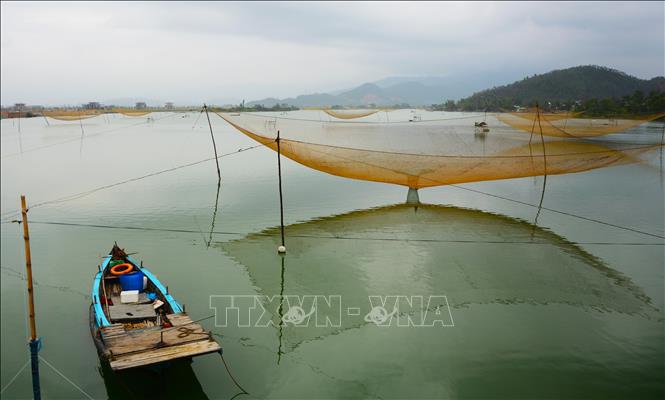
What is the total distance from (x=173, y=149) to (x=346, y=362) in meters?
28.6

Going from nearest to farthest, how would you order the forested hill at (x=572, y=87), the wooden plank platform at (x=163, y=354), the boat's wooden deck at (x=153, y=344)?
the wooden plank platform at (x=163, y=354) < the boat's wooden deck at (x=153, y=344) < the forested hill at (x=572, y=87)

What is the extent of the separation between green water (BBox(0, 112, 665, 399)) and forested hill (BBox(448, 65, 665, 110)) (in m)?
48.9

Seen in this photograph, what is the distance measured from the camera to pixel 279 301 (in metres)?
7.86

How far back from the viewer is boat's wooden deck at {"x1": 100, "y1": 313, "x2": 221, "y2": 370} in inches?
184

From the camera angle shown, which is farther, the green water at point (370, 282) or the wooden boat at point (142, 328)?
the green water at point (370, 282)

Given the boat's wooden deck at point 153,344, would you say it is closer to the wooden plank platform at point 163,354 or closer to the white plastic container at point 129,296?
the wooden plank platform at point 163,354

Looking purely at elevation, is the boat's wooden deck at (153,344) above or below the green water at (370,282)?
above

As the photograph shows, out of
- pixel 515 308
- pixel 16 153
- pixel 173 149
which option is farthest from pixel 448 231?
pixel 16 153

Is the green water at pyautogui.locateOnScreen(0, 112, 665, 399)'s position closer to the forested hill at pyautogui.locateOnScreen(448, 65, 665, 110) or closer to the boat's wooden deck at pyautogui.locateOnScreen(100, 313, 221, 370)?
the boat's wooden deck at pyautogui.locateOnScreen(100, 313, 221, 370)

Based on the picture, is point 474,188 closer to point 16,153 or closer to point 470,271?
point 470,271

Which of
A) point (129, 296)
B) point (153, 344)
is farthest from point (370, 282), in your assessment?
point (153, 344)

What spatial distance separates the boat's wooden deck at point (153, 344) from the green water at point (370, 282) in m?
0.48

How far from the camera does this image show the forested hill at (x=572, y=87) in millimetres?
58281

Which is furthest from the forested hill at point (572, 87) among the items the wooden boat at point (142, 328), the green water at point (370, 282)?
the wooden boat at point (142, 328)
